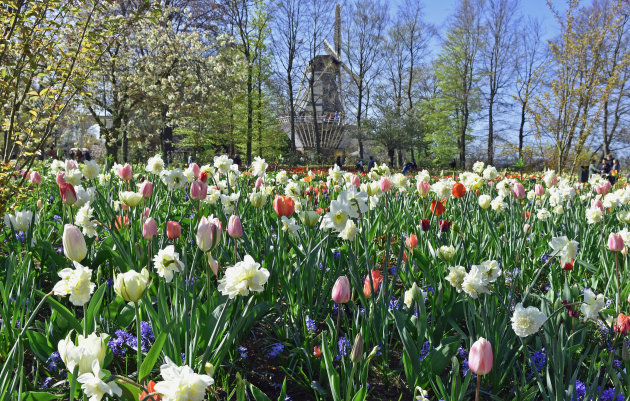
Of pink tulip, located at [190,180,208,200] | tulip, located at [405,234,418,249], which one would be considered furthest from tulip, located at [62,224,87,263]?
tulip, located at [405,234,418,249]

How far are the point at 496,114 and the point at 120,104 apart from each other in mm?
23042

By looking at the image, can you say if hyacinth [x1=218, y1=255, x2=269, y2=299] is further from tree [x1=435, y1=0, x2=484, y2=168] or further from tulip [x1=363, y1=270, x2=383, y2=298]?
tree [x1=435, y1=0, x2=484, y2=168]

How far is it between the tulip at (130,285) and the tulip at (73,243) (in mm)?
322

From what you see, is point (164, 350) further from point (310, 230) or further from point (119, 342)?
point (310, 230)

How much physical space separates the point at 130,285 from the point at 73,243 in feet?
1.18

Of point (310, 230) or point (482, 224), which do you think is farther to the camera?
point (482, 224)

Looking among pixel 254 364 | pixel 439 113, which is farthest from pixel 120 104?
pixel 439 113

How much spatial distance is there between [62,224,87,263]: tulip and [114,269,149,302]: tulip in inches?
12.7

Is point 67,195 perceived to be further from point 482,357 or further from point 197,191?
point 482,357

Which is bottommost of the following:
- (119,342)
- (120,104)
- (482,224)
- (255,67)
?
(119,342)

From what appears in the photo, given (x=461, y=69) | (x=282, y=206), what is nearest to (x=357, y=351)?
(x=282, y=206)

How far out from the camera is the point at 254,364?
1.67 m

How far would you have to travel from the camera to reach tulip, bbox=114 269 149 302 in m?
1.06

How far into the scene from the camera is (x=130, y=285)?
1066 mm
